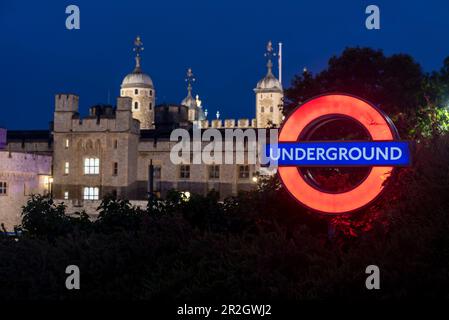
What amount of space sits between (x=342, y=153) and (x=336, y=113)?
2.69 feet

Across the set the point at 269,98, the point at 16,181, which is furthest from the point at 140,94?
the point at 16,181

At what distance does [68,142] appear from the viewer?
65938 mm

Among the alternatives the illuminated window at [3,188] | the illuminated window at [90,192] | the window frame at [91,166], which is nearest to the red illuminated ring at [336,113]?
the illuminated window at [3,188]

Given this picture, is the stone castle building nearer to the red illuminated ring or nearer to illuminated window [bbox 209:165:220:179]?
illuminated window [bbox 209:165:220:179]

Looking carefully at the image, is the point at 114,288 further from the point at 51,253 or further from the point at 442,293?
the point at 442,293

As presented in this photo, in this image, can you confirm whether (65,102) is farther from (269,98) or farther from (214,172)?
(269,98)

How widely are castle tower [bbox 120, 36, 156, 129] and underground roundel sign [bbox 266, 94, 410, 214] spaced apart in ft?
281

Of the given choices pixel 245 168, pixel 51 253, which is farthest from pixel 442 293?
pixel 245 168

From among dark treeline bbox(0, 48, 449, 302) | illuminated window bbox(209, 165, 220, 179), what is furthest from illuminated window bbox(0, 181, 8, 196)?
dark treeline bbox(0, 48, 449, 302)

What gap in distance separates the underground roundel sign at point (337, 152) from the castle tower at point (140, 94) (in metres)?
85.7

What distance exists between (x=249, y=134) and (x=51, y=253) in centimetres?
5320

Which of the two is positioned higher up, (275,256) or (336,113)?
(336,113)

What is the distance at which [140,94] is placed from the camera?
99438 mm

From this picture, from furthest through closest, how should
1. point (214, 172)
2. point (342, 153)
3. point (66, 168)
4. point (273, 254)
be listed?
point (214, 172) < point (66, 168) < point (342, 153) < point (273, 254)
